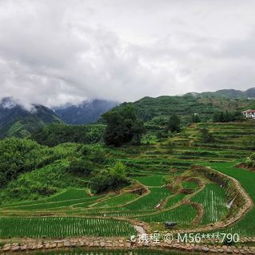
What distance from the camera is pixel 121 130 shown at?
10044 centimetres

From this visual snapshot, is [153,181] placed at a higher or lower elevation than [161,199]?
higher

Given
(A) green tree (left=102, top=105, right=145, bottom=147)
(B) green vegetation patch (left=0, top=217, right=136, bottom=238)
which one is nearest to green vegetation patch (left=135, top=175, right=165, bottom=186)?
(B) green vegetation patch (left=0, top=217, right=136, bottom=238)

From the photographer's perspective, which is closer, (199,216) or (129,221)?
(129,221)

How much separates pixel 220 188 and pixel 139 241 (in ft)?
95.3

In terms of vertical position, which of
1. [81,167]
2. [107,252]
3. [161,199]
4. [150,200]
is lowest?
[161,199]

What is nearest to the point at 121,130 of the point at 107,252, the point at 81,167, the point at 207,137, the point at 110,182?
the point at 81,167

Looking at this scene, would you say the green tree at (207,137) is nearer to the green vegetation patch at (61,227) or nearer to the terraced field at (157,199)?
the terraced field at (157,199)

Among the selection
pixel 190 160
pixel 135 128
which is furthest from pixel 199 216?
pixel 135 128

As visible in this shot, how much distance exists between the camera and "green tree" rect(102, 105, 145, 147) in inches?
3959

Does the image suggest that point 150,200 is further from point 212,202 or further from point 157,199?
point 212,202

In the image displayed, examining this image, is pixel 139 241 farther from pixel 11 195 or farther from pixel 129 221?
pixel 11 195

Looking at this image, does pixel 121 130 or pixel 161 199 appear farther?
pixel 121 130

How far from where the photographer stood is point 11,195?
79750 millimetres

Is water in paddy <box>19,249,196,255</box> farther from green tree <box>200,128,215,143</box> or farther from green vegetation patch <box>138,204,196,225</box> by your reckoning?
green tree <box>200,128,215,143</box>
